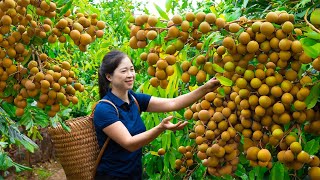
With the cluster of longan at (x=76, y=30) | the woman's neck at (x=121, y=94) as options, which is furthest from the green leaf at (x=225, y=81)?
the woman's neck at (x=121, y=94)

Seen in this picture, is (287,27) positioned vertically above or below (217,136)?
above

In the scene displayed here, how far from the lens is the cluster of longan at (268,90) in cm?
103

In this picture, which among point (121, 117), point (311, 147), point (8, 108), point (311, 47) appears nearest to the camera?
point (311, 47)

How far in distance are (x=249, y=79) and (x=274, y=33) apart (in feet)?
0.42

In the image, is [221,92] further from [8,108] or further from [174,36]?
[8,108]

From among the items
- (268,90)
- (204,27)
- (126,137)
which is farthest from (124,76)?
(268,90)

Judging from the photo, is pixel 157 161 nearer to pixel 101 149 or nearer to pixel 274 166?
pixel 101 149

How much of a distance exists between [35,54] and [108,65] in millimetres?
835

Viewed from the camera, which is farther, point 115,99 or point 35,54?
point 115,99

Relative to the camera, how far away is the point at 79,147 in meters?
2.42

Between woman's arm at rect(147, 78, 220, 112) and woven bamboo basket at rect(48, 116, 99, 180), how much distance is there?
0.37m

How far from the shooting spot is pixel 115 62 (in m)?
2.39

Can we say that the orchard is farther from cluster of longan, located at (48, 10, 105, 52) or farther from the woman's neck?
the woman's neck

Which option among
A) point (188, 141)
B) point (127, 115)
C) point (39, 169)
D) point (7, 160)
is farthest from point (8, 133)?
point (39, 169)
